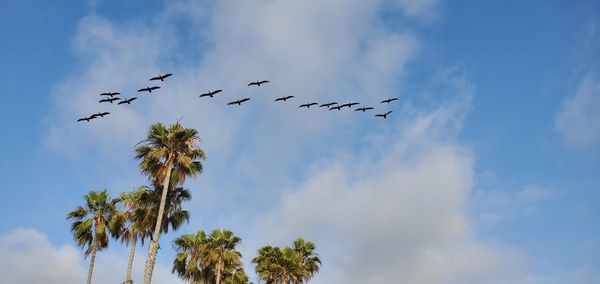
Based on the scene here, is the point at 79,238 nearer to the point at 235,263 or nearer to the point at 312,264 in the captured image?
the point at 235,263

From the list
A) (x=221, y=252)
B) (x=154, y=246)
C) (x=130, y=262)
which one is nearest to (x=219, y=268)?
(x=221, y=252)

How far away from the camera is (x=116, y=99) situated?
99.5 ft

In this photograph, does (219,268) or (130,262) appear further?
(219,268)

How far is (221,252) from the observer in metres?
42.7

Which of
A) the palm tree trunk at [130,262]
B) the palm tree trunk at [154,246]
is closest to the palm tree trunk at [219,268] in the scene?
the palm tree trunk at [130,262]

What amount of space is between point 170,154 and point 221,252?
50.7 ft

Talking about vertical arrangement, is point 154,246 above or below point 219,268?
below

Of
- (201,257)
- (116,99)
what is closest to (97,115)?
(116,99)

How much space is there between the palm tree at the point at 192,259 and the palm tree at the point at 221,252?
56cm

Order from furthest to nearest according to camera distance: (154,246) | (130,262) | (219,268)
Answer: (219,268) → (130,262) → (154,246)

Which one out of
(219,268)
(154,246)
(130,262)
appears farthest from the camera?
(219,268)

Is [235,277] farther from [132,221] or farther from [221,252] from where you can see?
[132,221]

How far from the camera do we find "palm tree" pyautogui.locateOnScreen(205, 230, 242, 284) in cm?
Result: 4212

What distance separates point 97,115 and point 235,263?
1908 cm
